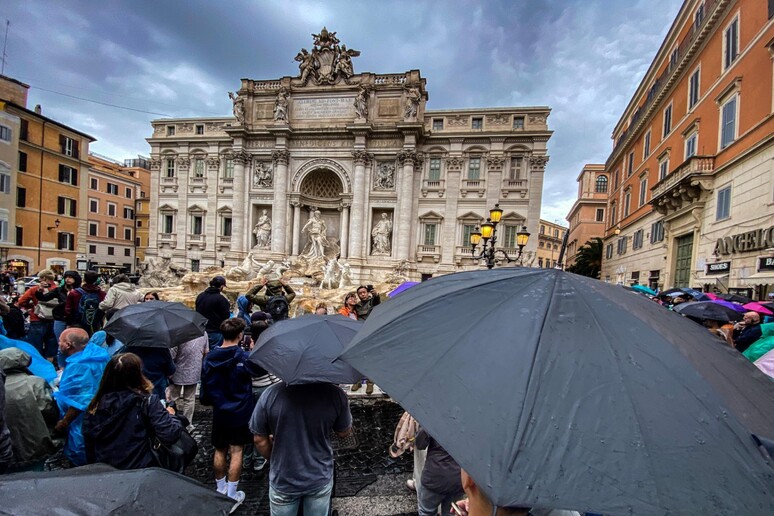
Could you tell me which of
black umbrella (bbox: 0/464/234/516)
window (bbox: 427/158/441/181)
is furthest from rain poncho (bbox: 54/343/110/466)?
window (bbox: 427/158/441/181)

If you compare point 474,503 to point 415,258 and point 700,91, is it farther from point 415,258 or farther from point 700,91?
point 415,258

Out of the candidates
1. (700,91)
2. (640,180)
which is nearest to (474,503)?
(700,91)

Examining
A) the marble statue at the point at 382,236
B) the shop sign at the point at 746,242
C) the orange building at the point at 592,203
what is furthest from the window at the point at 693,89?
the orange building at the point at 592,203

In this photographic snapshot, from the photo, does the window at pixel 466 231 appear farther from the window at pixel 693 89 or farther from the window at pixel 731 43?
the window at pixel 731 43

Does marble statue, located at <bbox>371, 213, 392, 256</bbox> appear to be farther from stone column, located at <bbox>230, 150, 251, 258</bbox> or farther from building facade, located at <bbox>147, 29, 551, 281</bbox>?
stone column, located at <bbox>230, 150, 251, 258</bbox>

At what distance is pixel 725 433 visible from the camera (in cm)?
103

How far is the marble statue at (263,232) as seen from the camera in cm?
2455

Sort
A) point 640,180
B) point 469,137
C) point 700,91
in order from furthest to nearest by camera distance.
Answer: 1. point 469,137
2. point 640,180
3. point 700,91

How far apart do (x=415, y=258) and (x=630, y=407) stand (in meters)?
22.8

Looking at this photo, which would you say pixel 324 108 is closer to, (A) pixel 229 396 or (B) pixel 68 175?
(B) pixel 68 175

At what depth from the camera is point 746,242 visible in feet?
32.0

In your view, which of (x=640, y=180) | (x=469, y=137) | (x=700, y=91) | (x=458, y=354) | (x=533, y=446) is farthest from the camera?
(x=469, y=137)

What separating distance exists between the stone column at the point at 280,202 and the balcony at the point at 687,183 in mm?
22418

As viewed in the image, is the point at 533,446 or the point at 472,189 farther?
the point at 472,189
